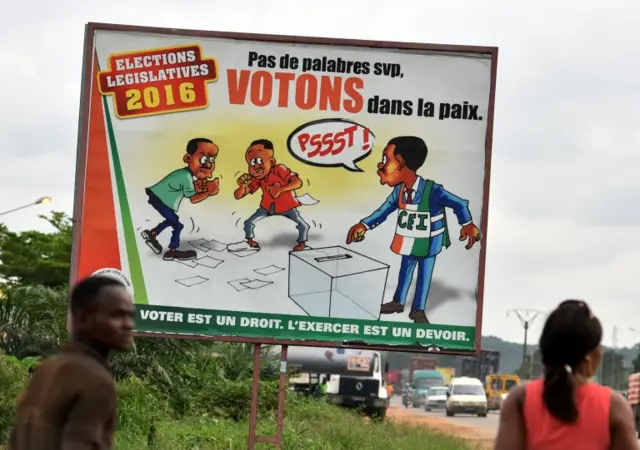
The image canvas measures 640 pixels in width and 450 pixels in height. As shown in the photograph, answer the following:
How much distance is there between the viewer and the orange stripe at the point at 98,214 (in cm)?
1320

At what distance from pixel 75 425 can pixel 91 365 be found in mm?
200

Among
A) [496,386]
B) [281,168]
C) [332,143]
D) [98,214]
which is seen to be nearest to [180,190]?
[98,214]

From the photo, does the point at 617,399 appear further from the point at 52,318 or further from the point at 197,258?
the point at 52,318

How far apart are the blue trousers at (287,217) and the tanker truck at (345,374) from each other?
2695 centimetres

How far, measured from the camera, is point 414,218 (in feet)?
43.4

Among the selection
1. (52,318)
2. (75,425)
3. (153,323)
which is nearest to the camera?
(75,425)

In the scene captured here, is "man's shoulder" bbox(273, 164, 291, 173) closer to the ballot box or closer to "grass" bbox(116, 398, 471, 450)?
the ballot box

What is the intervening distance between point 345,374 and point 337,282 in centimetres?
3001

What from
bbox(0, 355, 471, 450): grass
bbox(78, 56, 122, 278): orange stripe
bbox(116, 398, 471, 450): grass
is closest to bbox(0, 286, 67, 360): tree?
bbox(0, 355, 471, 450): grass

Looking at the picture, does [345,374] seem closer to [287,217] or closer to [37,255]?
[37,255]

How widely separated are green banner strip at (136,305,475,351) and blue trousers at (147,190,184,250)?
0.65 m

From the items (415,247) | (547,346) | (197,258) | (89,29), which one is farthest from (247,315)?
(547,346)

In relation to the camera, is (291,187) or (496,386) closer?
(291,187)

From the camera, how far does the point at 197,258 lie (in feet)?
43.4
